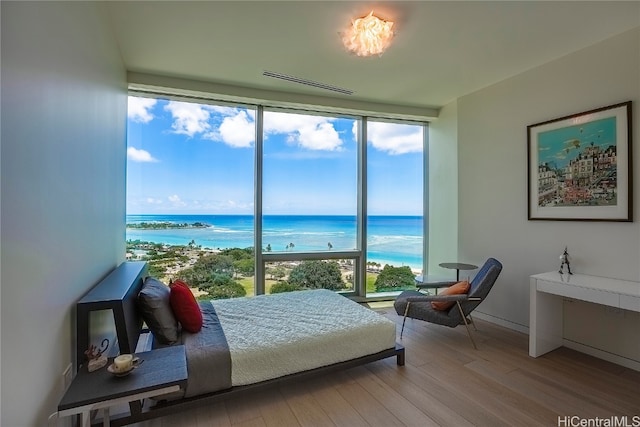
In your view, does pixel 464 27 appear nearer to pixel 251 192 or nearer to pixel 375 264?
pixel 251 192

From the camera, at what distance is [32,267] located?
1378 millimetres

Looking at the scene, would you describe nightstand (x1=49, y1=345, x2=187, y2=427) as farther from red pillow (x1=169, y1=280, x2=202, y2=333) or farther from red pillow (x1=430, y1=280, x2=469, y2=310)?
red pillow (x1=430, y1=280, x2=469, y2=310)

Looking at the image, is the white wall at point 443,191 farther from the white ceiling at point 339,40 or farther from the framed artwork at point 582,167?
the framed artwork at point 582,167

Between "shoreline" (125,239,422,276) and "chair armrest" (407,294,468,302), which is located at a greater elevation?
"shoreline" (125,239,422,276)

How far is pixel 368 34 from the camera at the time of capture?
2.59 m

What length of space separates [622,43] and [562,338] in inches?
114

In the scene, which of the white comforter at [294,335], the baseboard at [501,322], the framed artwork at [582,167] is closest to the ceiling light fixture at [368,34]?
the framed artwork at [582,167]

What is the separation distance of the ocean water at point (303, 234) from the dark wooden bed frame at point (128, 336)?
1584 mm

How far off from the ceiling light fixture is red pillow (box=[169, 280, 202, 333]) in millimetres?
2522

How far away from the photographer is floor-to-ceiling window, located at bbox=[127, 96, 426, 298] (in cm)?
412

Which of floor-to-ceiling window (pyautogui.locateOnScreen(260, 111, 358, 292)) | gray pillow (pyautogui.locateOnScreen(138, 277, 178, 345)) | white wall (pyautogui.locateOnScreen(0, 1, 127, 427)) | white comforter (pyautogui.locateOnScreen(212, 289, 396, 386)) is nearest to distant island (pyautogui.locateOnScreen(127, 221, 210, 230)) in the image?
floor-to-ceiling window (pyautogui.locateOnScreen(260, 111, 358, 292))

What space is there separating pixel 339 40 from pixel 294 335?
2.64 m

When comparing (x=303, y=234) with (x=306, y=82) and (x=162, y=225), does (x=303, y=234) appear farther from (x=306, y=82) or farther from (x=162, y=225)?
(x=306, y=82)

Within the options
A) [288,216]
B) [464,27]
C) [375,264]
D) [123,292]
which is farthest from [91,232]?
[375,264]
